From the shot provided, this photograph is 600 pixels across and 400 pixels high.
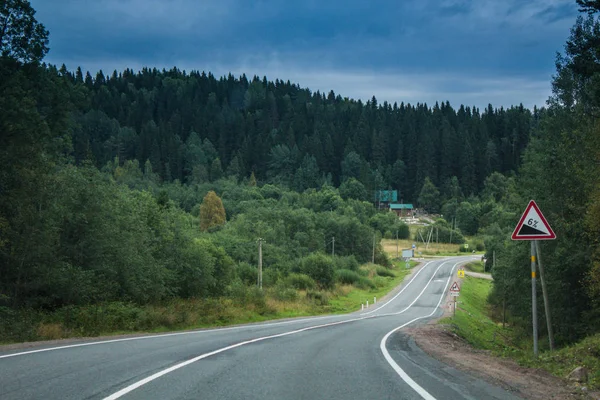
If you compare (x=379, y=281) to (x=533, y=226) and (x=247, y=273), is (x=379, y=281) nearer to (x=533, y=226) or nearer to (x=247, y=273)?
(x=247, y=273)

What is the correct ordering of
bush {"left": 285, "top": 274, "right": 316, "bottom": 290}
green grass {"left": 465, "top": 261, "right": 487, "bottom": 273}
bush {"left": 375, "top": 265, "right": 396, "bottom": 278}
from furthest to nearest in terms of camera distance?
1. green grass {"left": 465, "top": 261, "right": 487, "bottom": 273}
2. bush {"left": 375, "top": 265, "right": 396, "bottom": 278}
3. bush {"left": 285, "top": 274, "right": 316, "bottom": 290}

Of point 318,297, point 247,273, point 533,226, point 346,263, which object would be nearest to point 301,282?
point 318,297

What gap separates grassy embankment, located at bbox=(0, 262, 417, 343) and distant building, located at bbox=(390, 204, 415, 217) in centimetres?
11935

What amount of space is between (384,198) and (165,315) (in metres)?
156

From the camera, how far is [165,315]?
23.6 metres

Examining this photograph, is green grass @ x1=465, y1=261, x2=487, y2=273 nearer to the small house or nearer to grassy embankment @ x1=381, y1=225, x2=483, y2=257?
grassy embankment @ x1=381, y1=225, x2=483, y2=257

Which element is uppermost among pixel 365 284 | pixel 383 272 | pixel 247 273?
pixel 247 273

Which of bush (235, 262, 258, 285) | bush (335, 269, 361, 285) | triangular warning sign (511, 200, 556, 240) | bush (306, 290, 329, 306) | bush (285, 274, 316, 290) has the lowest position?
bush (335, 269, 361, 285)

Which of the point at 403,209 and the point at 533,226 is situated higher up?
the point at 533,226

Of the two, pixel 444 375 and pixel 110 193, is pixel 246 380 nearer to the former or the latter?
pixel 444 375

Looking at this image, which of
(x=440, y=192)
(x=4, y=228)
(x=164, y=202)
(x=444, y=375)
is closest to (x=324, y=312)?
(x=164, y=202)

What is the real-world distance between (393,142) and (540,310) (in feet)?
560

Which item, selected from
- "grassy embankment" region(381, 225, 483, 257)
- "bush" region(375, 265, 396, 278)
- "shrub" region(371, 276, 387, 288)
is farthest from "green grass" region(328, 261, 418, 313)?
"grassy embankment" region(381, 225, 483, 257)

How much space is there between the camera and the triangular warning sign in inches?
468
